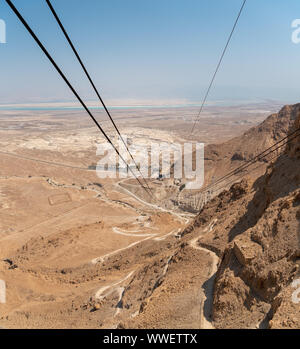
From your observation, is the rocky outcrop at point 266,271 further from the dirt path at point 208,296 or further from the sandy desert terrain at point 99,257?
the sandy desert terrain at point 99,257

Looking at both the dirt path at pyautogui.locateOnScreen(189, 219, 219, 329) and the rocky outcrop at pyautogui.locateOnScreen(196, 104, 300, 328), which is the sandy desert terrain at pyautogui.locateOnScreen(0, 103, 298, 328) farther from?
the rocky outcrop at pyautogui.locateOnScreen(196, 104, 300, 328)

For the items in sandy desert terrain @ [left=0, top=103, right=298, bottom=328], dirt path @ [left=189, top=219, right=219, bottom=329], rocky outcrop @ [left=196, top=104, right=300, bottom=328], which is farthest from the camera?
sandy desert terrain @ [left=0, top=103, right=298, bottom=328]

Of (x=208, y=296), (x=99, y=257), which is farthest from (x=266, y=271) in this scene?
(x=99, y=257)

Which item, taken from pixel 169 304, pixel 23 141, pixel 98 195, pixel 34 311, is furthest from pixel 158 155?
pixel 169 304

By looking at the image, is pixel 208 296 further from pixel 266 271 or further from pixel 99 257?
pixel 99 257

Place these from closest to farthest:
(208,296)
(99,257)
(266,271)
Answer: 1. (266,271)
2. (208,296)
3. (99,257)

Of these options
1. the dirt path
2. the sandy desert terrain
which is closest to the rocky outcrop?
the dirt path

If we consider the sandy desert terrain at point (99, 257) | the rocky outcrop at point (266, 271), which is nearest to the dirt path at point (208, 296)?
the sandy desert terrain at point (99, 257)

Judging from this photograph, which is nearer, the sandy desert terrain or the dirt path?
the dirt path

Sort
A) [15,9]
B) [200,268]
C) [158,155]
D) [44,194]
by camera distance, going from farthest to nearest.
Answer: [158,155]
[44,194]
[200,268]
[15,9]

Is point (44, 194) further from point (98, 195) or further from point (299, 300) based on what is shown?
point (299, 300)

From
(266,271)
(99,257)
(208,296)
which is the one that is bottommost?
(99,257)
